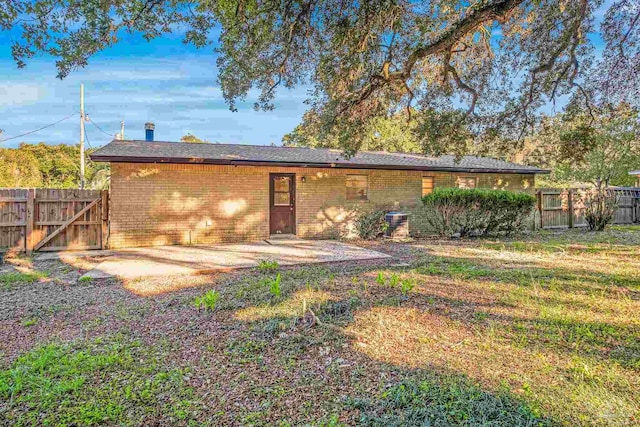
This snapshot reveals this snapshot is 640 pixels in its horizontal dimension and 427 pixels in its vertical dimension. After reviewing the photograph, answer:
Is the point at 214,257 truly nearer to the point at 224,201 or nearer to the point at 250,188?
the point at 224,201

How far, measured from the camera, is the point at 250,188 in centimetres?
1246

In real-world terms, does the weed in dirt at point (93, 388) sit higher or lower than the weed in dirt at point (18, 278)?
lower

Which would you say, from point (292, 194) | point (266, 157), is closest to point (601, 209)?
point (292, 194)

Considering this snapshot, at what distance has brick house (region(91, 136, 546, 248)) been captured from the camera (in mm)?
11164

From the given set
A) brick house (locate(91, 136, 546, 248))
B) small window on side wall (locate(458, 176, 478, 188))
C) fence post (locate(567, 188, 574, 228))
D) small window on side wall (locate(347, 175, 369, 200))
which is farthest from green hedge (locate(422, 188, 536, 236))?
fence post (locate(567, 188, 574, 228))

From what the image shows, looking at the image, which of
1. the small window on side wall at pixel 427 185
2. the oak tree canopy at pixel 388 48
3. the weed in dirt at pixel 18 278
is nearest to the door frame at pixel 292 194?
the oak tree canopy at pixel 388 48

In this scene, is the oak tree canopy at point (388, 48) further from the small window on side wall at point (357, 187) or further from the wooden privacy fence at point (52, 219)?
the wooden privacy fence at point (52, 219)

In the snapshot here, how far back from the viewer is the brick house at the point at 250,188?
36.6 ft

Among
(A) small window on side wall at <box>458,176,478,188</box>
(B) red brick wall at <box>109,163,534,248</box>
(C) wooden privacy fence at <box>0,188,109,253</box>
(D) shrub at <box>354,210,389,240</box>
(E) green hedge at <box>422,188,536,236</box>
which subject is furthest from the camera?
(A) small window on side wall at <box>458,176,478,188</box>

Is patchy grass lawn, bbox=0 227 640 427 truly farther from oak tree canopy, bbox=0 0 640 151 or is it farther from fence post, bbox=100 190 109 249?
fence post, bbox=100 190 109 249

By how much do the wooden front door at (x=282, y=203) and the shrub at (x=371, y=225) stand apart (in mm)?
2401

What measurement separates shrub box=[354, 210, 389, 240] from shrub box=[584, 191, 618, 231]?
28.7 feet

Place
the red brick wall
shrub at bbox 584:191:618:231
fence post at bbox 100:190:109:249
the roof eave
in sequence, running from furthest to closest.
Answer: shrub at bbox 584:191:618:231 < the red brick wall < fence post at bbox 100:190:109:249 < the roof eave

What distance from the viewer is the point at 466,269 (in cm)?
739
